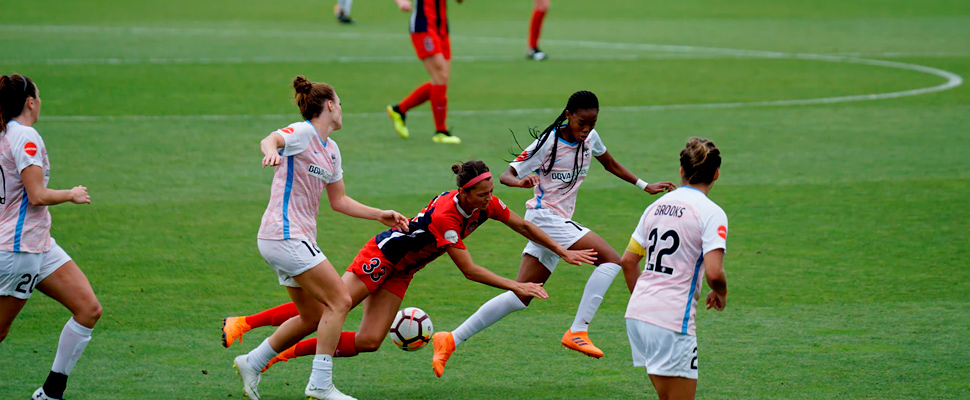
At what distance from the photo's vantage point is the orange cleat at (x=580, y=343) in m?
6.58

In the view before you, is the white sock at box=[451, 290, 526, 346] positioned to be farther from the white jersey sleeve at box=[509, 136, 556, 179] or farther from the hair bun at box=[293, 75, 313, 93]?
the hair bun at box=[293, 75, 313, 93]

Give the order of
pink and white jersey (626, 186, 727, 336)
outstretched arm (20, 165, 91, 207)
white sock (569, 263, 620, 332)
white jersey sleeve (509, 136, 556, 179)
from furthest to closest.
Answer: white jersey sleeve (509, 136, 556, 179)
white sock (569, 263, 620, 332)
outstretched arm (20, 165, 91, 207)
pink and white jersey (626, 186, 727, 336)

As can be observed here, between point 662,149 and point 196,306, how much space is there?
24.5 ft

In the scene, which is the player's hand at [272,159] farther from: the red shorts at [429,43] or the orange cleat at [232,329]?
the red shorts at [429,43]

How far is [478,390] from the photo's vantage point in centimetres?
625

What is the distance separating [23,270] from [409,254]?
217 cm

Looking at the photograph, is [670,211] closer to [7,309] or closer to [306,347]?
[306,347]

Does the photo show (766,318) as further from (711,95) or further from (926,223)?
(711,95)

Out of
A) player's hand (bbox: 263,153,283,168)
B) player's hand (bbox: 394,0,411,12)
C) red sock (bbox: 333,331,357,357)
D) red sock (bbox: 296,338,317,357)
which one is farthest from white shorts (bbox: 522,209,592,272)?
player's hand (bbox: 394,0,411,12)

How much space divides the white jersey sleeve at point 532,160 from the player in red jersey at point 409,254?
77 centimetres

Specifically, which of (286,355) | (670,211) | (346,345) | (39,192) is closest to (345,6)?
(286,355)

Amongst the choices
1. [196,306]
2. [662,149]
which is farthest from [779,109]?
[196,306]

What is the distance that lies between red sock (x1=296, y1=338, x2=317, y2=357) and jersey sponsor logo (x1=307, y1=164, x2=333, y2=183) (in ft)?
3.42

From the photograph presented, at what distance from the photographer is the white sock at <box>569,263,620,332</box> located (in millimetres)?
6797
